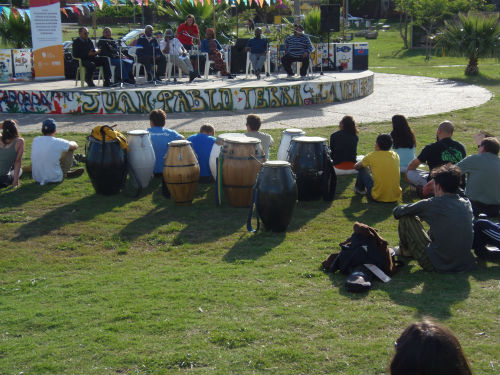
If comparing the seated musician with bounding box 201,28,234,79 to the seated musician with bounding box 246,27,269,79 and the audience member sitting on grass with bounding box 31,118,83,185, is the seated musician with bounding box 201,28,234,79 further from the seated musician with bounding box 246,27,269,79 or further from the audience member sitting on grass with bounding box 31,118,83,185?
the audience member sitting on grass with bounding box 31,118,83,185

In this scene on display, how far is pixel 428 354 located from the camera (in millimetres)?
2172

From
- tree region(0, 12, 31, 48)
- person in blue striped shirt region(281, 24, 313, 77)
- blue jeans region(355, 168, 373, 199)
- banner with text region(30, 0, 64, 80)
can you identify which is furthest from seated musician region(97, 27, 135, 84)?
blue jeans region(355, 168, 373, 199)

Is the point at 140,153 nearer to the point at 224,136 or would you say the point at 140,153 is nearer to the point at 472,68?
the point at 224,136

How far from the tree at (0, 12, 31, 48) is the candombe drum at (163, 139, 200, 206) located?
17059mm

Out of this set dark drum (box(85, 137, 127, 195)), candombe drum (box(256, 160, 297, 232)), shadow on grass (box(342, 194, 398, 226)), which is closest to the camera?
candombe drum (box(256, 160, 297, 232))

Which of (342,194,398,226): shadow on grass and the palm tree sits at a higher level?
the palm tree

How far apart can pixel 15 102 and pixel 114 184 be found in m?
8.53

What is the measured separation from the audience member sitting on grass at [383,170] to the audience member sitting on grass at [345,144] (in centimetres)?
93

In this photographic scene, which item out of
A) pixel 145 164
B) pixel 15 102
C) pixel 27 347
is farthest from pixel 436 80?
pixel 27 347

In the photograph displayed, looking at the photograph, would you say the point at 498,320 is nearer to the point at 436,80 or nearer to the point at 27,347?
the point at 27,347

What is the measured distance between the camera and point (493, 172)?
7277 mm

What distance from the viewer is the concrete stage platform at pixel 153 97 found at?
639 inches

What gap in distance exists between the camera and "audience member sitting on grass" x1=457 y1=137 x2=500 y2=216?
7285 mm

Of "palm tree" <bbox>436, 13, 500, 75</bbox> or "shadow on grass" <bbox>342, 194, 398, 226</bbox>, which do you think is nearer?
"shadow on grass" <bbox>342, 194, 398, 226</bbox>
